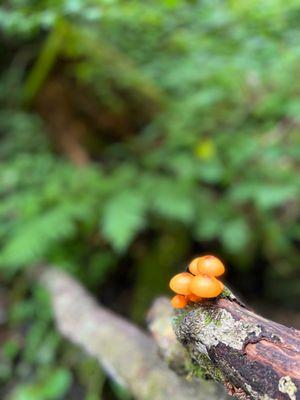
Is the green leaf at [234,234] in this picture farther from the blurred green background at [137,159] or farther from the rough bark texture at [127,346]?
the rough bark texture at [127,346]

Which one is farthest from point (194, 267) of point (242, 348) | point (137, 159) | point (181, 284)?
point (137, 159)

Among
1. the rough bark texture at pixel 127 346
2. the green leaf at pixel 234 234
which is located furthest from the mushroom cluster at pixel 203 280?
the green leaf at pixel 234 234

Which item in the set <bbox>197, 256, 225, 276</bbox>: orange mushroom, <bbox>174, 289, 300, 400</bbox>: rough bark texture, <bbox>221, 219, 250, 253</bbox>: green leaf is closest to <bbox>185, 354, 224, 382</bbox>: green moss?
<bbox>174, 289, 300, 400</bbox>: rough bark texture

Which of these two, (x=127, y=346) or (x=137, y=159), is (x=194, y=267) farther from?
(x=137, y=159)

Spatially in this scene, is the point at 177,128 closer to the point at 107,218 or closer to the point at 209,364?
the point at 107,218

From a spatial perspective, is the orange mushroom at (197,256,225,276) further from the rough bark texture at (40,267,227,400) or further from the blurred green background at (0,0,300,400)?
the blurred green background at (0,0,300,400)

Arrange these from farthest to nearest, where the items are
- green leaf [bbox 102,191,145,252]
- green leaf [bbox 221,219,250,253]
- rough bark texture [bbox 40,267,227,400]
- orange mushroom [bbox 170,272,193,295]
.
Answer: green leaf [bbox 221,219,250,253], green leaf [bbox 102,191,145,252], rough bark texture [bbox 40,267,227,400], orange mushroom [bbox 170,272,193,295]
